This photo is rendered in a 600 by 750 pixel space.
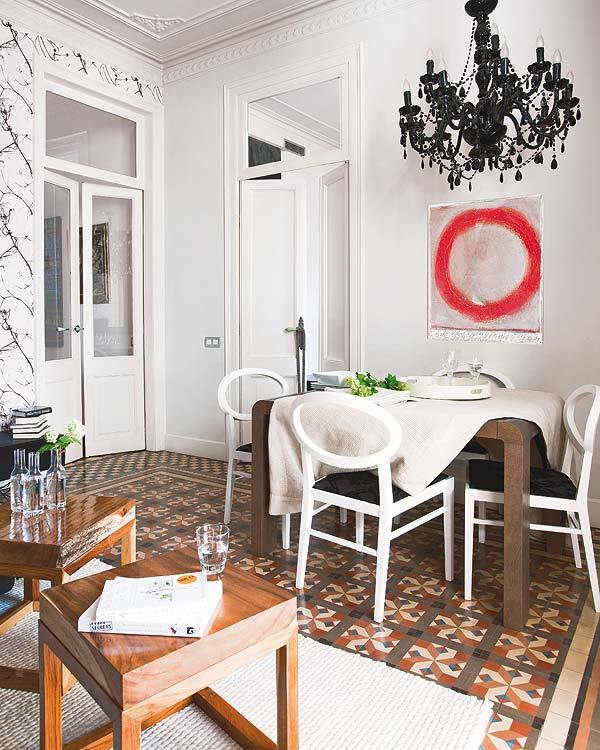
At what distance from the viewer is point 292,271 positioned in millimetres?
4719

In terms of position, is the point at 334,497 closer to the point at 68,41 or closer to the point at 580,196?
the point at 580,196

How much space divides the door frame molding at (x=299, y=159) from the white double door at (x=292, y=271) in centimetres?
8

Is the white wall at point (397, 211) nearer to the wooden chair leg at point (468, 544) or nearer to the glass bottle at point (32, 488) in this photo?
the wooden chair leg at point (468, 544)

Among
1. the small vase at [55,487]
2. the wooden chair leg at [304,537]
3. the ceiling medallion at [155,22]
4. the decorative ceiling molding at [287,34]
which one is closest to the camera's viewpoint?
the small vase at [55,487]

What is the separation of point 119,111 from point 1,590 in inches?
158


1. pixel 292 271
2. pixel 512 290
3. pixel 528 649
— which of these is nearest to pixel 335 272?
pixel 292 271

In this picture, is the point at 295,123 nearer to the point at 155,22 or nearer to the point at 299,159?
the point at 299,159

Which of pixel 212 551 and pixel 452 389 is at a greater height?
pixel 452 389

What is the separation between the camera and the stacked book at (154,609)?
4.27ft

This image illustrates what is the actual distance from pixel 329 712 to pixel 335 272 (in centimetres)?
319

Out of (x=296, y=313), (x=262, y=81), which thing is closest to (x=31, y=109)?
(x=262, y=81)

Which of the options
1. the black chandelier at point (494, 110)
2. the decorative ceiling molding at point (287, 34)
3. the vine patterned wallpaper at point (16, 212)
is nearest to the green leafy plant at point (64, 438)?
the vine patterned wallpaper at point (16, 212)

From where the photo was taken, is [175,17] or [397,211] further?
[175,17]

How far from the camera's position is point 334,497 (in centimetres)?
252
